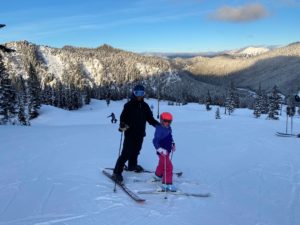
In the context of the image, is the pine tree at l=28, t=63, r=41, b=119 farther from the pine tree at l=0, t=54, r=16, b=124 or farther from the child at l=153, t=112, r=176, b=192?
the child at l=153, t=112, r=176, b=192

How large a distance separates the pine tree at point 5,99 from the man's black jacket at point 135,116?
36.3 meters

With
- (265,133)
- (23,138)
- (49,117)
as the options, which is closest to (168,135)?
(23,138)

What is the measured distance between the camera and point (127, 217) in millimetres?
6320

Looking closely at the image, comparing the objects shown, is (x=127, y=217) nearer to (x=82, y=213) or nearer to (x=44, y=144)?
(x=82, y=213)

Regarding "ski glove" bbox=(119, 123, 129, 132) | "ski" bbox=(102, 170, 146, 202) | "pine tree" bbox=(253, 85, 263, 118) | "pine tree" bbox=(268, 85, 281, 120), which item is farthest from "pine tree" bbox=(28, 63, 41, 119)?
"ski" bbox=(102, 170, 146, 202)

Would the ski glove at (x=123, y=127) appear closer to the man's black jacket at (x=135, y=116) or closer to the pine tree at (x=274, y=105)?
the man's black jacket at (x=135, y=116)

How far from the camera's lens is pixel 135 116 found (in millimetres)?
8648

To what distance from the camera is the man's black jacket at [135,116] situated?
8578 millimetres

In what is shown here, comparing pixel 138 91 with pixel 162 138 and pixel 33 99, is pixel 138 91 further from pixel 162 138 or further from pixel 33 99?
pixel 33 99

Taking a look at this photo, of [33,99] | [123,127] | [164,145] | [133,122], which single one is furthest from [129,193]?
[33,99]

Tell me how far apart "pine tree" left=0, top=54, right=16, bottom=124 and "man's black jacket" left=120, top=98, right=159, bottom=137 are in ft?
119

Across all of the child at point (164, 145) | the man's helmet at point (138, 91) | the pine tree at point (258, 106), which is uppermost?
the man's helmet at point (138, 91)

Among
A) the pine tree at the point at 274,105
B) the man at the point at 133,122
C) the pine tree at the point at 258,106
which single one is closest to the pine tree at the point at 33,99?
the pine tree at the point at 258,106

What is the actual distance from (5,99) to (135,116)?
38.1 metres
